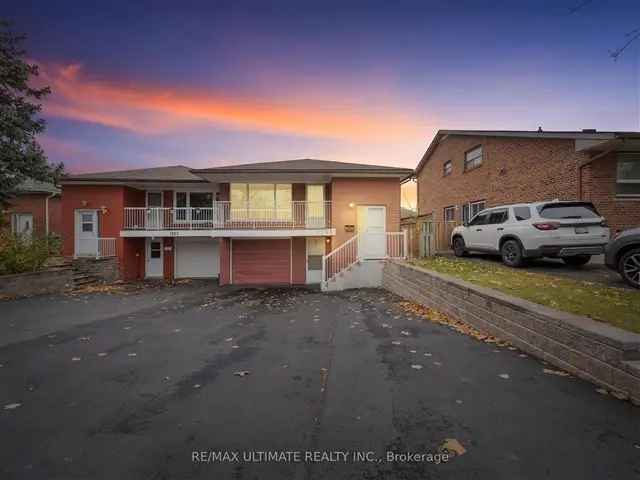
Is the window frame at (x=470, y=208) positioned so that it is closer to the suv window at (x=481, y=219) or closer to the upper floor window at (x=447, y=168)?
the upper floor window at (x=447, y=168)

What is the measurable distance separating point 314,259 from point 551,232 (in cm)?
1009

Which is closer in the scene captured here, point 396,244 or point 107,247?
point 396,244

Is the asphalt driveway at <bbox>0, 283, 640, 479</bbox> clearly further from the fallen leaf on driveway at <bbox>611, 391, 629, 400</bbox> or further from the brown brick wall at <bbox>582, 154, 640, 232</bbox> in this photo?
the brown brick wall at <bbox>582, 154, 640, 232</bbox>

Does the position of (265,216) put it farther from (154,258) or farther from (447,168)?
(447,168)

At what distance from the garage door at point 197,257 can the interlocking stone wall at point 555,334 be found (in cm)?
1366

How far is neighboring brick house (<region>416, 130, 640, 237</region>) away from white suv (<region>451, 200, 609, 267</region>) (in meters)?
3.56

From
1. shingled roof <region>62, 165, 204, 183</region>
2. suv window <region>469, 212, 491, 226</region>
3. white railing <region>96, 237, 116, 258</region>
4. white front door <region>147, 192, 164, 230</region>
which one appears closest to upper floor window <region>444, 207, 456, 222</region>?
suv window <region>469, 212, 491, 226</region>

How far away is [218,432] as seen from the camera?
96.6 inches

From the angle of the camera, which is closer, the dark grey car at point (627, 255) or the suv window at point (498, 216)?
the dark grey car at point (627, 255)

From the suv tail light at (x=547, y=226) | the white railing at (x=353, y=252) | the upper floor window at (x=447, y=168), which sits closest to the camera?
the suv tail light at (x=547, y=226)

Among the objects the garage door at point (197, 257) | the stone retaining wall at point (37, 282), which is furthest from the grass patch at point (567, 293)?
the stone retaining wall at point (37, 282)

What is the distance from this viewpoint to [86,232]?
15.5m

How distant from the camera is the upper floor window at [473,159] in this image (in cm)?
1566

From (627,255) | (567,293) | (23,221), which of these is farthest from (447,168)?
(23,221)
